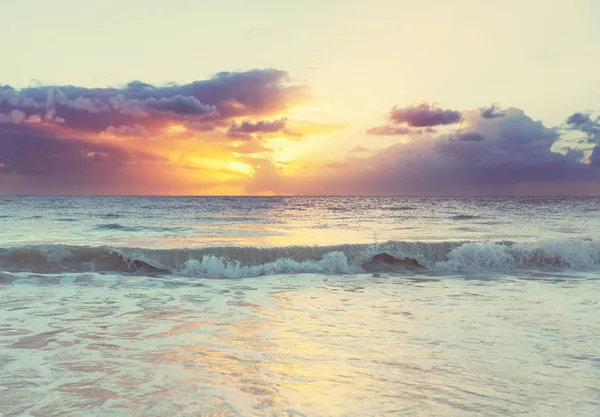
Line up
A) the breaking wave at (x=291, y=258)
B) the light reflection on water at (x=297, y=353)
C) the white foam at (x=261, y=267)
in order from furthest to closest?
the breaking wave at (x=291, y=258), the white foam at (x=261, y=267), the light reflection on water at (x=297, y=353)

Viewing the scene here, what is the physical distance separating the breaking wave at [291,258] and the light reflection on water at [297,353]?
3742mm

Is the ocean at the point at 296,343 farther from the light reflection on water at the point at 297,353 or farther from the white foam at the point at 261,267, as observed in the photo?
the white foam at the point at 261,267

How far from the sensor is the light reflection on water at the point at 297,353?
14.2 ft

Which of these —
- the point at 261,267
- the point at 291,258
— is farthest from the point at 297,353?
the point at 291,258

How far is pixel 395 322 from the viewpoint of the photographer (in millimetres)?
7406

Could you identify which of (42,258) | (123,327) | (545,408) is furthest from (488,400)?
(42,258)

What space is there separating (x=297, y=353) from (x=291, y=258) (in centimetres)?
918

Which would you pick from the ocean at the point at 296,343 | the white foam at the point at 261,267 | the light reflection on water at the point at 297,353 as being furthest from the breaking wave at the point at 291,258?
the light reflection on water at the point at 297,353

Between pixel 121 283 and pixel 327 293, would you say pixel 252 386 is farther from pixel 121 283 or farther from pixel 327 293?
pixel 121 283

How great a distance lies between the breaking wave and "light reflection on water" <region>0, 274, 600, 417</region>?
12.3ft

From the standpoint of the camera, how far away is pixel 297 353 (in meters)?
5.80

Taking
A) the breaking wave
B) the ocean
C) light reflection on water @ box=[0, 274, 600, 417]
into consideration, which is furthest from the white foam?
light reflection on water @ box=[0, 274, 600, 417]

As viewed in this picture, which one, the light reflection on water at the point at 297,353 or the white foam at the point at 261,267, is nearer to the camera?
the light reflection on water at the point at 297,353

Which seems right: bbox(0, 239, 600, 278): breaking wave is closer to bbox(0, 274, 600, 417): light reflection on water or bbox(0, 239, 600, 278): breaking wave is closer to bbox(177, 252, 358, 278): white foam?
bbox(177, 252, 358, 278): white foam
